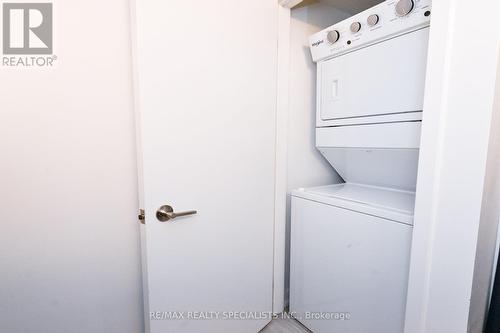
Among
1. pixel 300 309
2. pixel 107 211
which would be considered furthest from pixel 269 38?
pixel 300 309

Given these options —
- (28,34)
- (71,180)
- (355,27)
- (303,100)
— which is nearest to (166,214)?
(71,180)

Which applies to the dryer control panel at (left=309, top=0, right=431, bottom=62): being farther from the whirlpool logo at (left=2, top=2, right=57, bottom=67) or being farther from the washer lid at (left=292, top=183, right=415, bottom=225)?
the whirlpool logo at (left=2, top=2, right=57, bottom=67)

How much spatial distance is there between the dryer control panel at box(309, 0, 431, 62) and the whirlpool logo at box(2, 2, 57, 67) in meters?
1.39

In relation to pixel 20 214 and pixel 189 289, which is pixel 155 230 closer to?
pixel 189 289

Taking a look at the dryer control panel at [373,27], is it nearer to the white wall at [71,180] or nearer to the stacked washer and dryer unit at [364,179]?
the stacked washer and dryer unit at [364,179]

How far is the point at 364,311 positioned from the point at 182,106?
1360 mm

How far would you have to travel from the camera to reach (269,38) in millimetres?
1447

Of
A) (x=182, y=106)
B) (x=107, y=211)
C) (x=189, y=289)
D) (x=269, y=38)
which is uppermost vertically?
(x=269, y=38)

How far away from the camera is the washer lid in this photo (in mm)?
1114

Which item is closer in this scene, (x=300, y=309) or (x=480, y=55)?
(x=480, y=55)

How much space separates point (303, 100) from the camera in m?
1.75

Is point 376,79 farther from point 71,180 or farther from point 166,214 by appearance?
point 71,180

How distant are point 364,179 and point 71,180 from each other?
171 cm

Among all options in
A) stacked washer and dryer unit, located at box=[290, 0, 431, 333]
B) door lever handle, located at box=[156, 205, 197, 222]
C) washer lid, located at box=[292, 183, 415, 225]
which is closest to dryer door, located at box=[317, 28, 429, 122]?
stacked washer and dryer unit, located at box=[290, 0, 431, 333]
